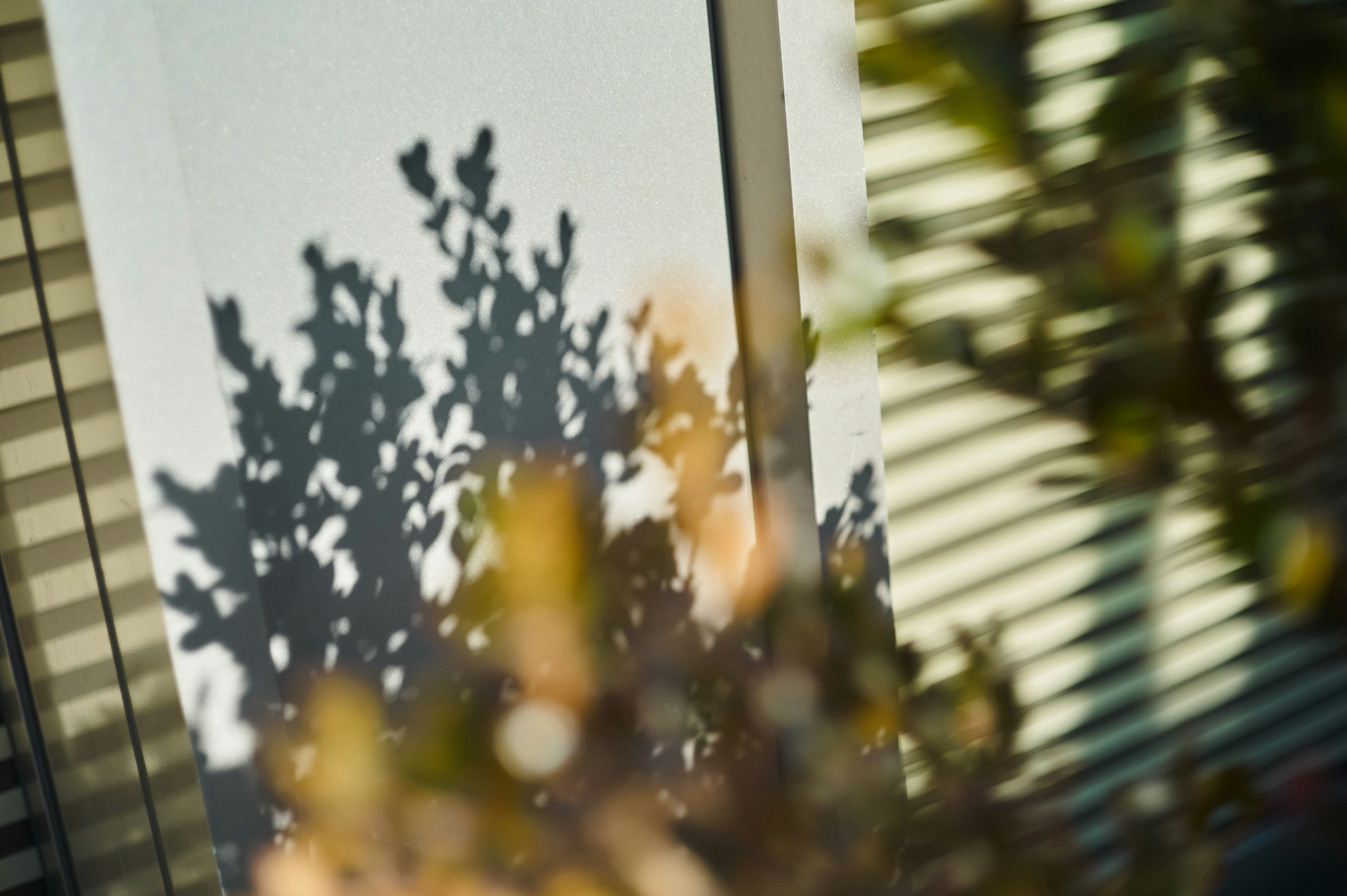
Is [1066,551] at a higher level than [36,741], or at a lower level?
lower

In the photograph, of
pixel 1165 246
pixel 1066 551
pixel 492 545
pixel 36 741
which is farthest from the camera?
pixel 1066 551

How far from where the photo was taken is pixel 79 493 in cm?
196

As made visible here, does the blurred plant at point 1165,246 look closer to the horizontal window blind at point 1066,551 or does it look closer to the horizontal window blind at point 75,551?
the horizontal window blind at point 1066,551

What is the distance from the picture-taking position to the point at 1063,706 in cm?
319

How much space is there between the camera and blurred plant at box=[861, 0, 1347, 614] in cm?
80

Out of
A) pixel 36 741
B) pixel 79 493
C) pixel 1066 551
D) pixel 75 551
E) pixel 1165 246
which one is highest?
pixel 1165 246

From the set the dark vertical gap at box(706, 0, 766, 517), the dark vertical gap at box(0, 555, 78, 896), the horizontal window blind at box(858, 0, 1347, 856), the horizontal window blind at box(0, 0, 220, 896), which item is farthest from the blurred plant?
the dark vertical gap at box(0, 555, 78, 896)

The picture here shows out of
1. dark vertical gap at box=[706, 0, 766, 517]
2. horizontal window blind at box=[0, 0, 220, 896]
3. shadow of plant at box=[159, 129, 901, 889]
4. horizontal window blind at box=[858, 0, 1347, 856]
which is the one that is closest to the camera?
horizontal window blind at box=[0, 0, 220, 896]

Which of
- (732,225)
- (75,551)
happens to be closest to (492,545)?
(75,551)

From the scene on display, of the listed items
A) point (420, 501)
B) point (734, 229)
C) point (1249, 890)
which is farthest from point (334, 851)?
point (1249, 890)

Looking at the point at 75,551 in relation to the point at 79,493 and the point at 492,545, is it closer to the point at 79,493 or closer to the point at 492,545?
the point at 79,493

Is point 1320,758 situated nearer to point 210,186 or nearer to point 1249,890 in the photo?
point 210,186

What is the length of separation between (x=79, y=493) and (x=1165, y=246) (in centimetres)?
183

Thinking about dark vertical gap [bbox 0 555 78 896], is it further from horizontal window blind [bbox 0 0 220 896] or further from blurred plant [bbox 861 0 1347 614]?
blurred plant [bbox 861 0 1347 614]
